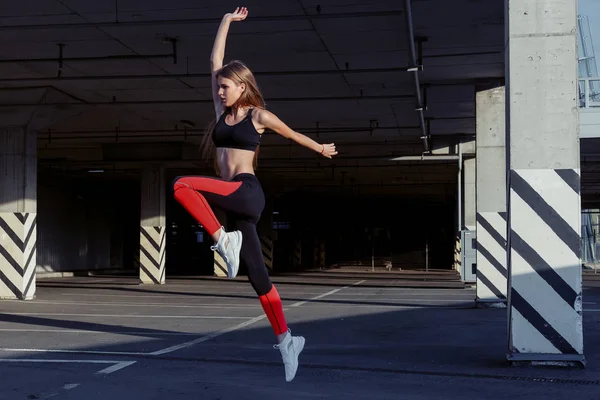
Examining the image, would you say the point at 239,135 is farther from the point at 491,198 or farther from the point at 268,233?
the point at 268,233

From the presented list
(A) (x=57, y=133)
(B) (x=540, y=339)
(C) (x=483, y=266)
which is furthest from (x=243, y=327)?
(A) (x=57, y=133)

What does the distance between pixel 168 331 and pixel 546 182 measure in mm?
6314

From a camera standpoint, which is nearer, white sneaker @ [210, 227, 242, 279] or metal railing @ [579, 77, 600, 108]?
white sneaker @ [210, 227, 242, 279]

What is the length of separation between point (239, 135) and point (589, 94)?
2261 centimetres

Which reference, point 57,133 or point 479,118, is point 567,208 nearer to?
point 479,118

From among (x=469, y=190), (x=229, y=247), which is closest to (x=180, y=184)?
(x=229, y=247)

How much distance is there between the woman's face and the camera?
19.4 ft

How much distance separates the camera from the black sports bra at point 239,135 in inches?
228

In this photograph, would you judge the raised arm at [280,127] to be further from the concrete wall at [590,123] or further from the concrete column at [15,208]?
the concrete wall at [590,123]

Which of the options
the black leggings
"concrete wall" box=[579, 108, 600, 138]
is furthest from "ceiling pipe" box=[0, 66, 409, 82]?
the black leggings

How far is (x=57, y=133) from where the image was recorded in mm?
28906

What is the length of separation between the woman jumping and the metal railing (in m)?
19.5

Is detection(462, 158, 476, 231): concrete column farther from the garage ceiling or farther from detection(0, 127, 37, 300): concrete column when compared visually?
detection(0, 127, 37, 300): concrete column

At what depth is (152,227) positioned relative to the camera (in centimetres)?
3309
